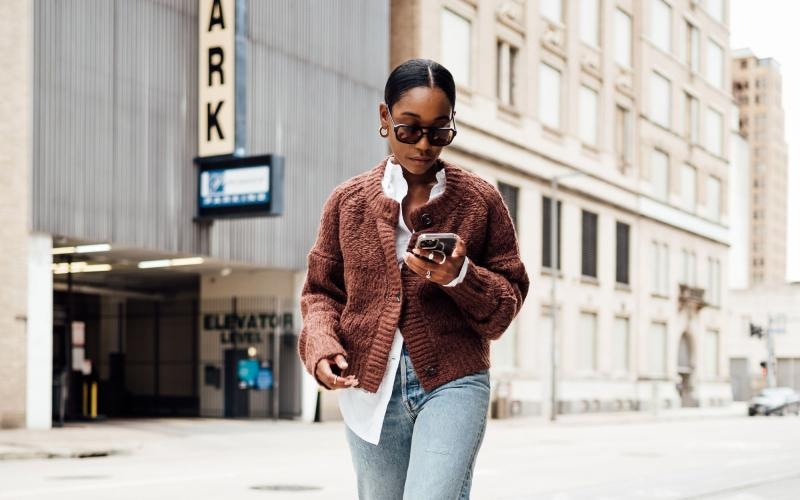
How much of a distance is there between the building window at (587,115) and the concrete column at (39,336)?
27545 millimetres

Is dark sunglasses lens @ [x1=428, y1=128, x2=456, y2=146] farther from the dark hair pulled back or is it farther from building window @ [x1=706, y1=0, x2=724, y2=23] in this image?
building window @ [x1=706, y1=0, x2=724, y2=23]

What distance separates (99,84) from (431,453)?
21702 mm

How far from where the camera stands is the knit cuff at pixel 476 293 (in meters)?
3.38

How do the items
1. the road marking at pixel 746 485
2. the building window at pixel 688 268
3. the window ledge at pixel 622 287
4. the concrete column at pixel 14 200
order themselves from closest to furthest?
the road marking at pixel 746 485, the concrete column at pixel 14 200, the window ledge at pixel 622 287, the building window at pixel 688 268

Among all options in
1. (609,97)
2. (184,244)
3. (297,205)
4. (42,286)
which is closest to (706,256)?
(609,97)

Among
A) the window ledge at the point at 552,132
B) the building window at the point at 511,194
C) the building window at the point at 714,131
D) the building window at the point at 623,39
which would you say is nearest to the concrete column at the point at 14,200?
the building window at the point at 511,194

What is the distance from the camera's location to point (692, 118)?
5747 cm

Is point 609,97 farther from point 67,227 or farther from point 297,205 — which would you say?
point 67,227

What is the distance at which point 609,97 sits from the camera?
159 ft

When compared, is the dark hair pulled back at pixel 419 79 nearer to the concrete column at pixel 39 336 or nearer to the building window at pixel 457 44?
the concrete column at pixel 39 336

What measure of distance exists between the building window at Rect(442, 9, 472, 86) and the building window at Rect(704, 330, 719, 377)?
2643 centimetres

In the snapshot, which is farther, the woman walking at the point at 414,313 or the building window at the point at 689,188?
the building window at the point at 689,188

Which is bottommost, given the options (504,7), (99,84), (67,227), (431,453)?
(431,453)

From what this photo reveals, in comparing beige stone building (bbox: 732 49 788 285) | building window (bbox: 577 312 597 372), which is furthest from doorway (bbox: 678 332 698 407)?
beige stone building (bbox: 732 49 788 285)
